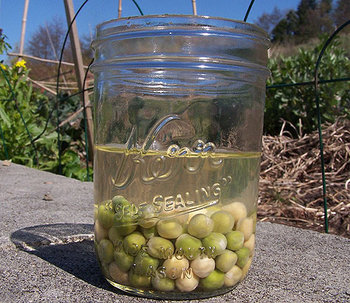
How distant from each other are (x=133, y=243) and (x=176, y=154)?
0.22 metres

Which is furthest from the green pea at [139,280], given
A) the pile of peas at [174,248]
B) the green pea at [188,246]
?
the green pea at [188,246]

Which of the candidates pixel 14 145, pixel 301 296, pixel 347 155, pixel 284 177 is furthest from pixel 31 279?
pixel 14 145

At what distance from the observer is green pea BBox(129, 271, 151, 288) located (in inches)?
38.7

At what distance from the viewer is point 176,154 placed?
1.00m

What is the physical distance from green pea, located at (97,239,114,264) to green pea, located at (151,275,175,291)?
0.40 ft

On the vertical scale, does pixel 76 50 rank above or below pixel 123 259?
above

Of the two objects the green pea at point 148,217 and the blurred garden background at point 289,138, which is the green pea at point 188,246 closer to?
the green pea at point 148,217

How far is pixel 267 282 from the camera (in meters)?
1.17

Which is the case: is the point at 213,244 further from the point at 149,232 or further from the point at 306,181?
the point at 306,181

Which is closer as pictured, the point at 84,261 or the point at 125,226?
the point at 125,226

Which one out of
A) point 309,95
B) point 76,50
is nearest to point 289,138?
point 309,95

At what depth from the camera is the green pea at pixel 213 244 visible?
97 centimetres

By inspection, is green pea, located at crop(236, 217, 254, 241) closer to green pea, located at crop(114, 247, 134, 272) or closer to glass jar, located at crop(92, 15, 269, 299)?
glass jar, located at crop(92, 15, 269, 299)

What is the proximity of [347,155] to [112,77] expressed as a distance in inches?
97.7
